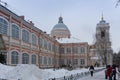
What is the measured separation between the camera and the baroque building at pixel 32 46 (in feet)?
124

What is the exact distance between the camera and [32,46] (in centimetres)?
4931

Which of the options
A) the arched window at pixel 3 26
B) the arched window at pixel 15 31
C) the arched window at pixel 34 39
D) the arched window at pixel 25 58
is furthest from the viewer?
the arched window at pixel 34 39

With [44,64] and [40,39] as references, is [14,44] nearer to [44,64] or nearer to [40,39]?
[40,39]

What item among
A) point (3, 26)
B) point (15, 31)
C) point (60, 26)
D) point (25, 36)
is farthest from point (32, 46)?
point (60, 26)

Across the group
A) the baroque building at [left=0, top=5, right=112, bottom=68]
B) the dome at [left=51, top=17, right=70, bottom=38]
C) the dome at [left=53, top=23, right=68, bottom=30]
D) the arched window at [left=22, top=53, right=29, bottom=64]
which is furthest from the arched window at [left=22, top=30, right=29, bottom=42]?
the dome at [left=53, top=23, right=68, bottom=30]

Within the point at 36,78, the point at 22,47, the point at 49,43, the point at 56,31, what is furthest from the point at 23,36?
the point at 56,31

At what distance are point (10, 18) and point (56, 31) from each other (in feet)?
A: 205

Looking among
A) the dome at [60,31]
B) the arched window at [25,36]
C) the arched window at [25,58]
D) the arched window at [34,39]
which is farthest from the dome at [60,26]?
the arched window at [25,58]

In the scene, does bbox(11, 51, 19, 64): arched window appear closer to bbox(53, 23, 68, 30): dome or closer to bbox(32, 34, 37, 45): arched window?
bbox(32, 34, 37, 45): arched window

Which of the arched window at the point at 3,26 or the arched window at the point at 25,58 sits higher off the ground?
the arched window at the point at 3,26

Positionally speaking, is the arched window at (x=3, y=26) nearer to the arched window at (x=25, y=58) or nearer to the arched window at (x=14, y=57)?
the arched window at (x=14, y=57)

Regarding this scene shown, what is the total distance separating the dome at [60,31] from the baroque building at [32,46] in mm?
15708

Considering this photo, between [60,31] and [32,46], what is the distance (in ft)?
166

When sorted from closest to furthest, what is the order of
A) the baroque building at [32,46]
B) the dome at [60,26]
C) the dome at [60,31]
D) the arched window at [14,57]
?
the baroque building at [32,46] → the arched window at [14,57] → the dome at [60,31] → the dome at [60,26]
